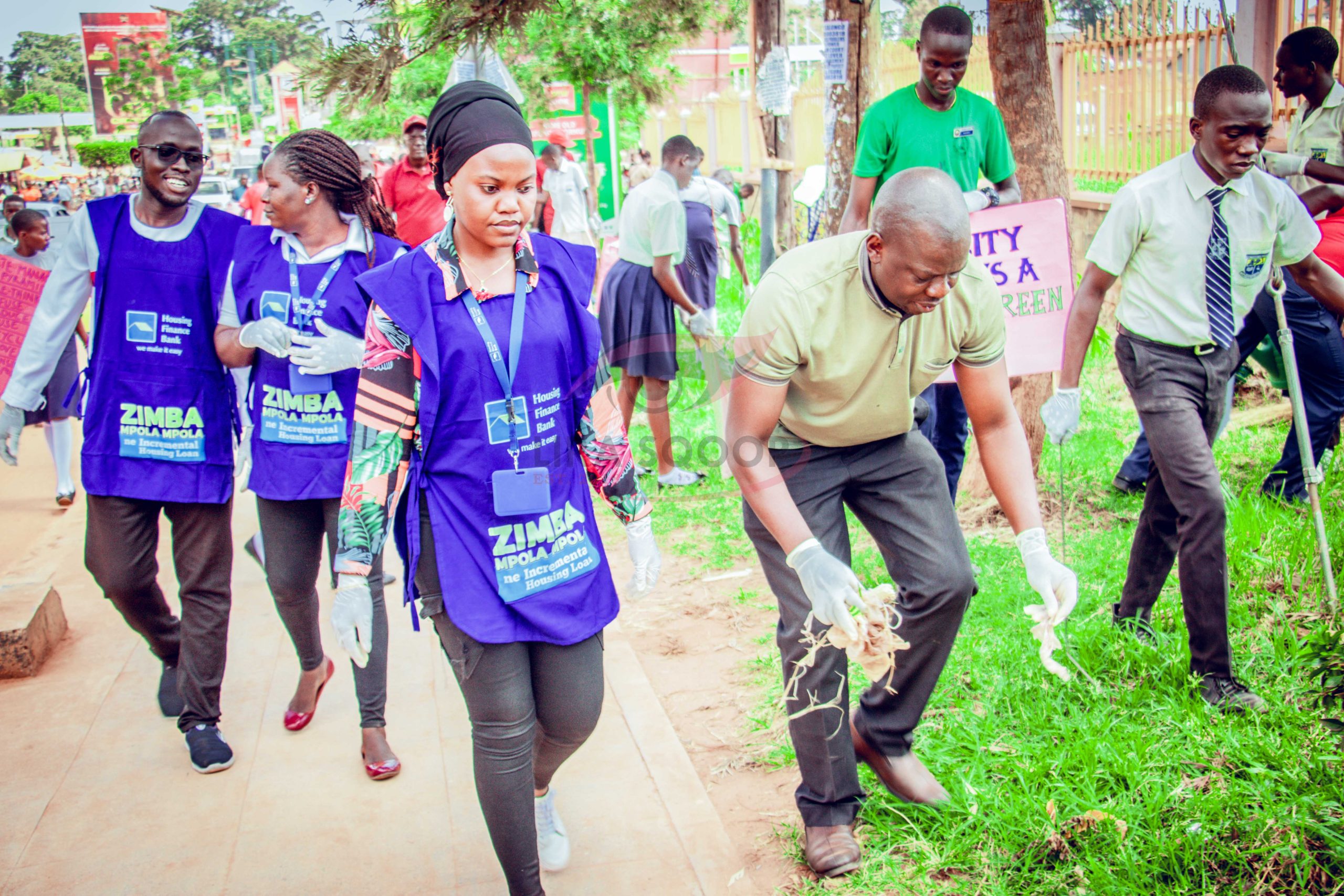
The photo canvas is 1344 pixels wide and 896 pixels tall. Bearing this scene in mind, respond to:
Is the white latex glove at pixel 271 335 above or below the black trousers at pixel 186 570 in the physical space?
above

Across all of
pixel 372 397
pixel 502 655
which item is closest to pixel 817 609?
pixel 502 655

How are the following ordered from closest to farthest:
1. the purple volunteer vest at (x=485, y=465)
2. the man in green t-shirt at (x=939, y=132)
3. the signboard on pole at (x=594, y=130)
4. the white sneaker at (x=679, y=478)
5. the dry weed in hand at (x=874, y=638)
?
the purple volunteer vest at (x=485, y=465) < the dry weed in hand at (x=874, y=638) < the man in green t-shirt at (x=939, y=132) < the white sneaker at (x=679, y=478) < the signboard on pole at (x=594, y=130)

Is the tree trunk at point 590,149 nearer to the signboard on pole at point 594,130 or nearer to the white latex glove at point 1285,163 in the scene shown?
the signboard on pole at point 594,130

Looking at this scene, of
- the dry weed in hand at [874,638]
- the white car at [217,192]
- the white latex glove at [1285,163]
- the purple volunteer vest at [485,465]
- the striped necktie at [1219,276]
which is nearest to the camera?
the purple volunteer vest at [485,465]

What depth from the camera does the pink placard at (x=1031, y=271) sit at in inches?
183

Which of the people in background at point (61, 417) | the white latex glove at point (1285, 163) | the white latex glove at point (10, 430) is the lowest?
the people in background at point (61, 417)

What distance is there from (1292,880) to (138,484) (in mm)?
3366

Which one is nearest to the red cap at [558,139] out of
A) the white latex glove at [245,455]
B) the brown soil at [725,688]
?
the brown soil at [725,688]

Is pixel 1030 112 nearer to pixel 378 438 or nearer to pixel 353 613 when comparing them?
pixel 378 438

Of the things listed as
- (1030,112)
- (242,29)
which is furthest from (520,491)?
(242,29)

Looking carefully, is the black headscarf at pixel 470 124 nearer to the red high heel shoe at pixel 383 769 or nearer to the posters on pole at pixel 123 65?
the red high heel shoe at pixel 383 769

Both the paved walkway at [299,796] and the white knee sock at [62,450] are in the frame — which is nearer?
the paved walkway at [299,796]

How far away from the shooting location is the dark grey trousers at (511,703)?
2.41 metres

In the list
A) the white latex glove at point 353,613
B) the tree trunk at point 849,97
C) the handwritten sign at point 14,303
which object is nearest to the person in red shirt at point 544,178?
the tree trunk at point 849,97
